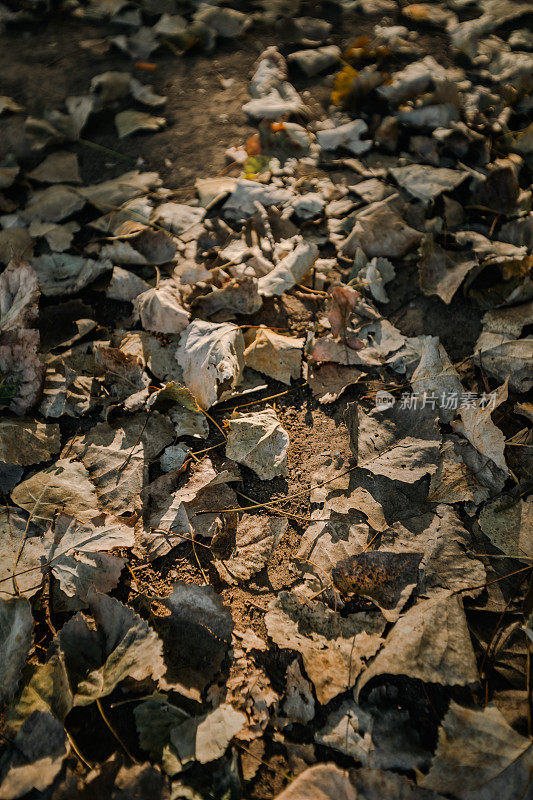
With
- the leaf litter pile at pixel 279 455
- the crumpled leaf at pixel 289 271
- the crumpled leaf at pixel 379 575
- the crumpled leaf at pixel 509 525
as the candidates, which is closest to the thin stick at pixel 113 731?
the leaf litter pile at pixel 279 455

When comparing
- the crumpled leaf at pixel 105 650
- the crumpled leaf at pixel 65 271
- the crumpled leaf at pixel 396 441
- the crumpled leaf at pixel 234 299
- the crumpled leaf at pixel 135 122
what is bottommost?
the crumpled leaf at pixel 105 650

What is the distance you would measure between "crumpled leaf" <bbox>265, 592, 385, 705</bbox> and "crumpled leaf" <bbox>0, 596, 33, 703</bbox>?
63 centimetres

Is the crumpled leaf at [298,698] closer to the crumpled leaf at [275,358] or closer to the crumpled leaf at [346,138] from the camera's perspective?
the crumpled leaf at [275,358]

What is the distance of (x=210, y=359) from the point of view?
1.72 m

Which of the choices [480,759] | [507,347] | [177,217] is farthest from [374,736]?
[177,217]

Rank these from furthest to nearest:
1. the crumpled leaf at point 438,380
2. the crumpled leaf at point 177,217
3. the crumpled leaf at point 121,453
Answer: the crumpled leaf at point 177,217 → the crumpled leaf at point 438,380 → the crumpled leaf at point 121,453

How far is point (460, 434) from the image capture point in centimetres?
162

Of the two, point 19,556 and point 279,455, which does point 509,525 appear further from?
point 19,556

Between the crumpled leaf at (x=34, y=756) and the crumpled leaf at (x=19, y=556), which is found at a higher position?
the crumpled leaf at (x=19, y=556)

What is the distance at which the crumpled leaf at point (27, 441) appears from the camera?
1636 mm

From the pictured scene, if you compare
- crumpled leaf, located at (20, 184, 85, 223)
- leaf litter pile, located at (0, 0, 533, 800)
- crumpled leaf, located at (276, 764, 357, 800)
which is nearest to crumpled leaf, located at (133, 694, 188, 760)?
leaf litter pile, located at (0, 0, 533, 800)

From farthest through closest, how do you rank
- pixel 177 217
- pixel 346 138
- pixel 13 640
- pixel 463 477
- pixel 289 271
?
pixel 346 138 → pixel 177 217 → pixel 289 271 → pixel 463 477 → pixel 13 640

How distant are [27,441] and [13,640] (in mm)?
642

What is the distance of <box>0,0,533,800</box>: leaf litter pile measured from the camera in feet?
3.89
